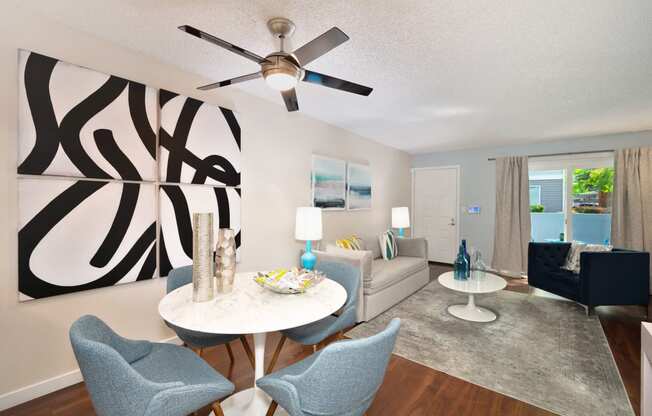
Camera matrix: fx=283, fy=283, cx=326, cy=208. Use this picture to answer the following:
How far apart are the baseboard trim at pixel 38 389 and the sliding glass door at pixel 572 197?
6.09 metres

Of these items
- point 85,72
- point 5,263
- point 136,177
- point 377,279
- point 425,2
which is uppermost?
point 425,2

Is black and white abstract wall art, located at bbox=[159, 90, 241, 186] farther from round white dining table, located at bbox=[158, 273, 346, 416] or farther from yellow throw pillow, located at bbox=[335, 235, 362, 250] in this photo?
yellow throw pillow, located at bbox=[335, 235, 362, 250]

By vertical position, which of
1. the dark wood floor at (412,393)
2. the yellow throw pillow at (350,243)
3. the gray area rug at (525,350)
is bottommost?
the dark wood floor at (412,393)

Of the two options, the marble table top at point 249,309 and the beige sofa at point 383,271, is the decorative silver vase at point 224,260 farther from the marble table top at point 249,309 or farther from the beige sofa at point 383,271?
the beige sofa at point 383,271

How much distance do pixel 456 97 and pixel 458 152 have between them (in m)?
2.96

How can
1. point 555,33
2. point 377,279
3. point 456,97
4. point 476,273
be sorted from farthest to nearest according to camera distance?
point 476,273
point 377,279
point 456,97
point 555,33

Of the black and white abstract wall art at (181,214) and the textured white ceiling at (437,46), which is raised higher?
the textured white ceiling at (437,46)

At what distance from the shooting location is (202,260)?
1400mm

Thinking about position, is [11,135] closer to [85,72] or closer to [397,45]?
Result: [85,72]

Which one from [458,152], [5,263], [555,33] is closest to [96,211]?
[5,263]

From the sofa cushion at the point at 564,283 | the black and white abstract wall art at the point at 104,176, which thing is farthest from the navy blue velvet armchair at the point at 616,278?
the black and white abstract wall art at the point at 104,176

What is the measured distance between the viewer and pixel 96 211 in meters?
1.92

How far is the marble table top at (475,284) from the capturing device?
2912 mm

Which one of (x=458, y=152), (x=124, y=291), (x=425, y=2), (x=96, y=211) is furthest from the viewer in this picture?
(x=458, y=152)
